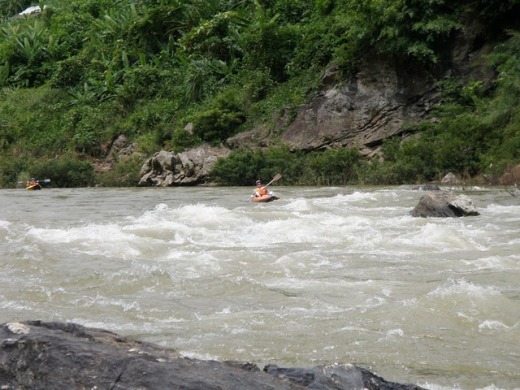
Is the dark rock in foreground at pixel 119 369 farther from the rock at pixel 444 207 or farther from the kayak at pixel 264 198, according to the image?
the kayak at pixel 264 198

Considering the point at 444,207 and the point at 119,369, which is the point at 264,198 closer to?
the point at 444,207

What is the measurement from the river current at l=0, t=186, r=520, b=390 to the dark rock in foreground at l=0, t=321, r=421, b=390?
Answer: 123 cm

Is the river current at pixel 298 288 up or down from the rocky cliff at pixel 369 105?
down

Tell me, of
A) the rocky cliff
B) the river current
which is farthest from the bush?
the river current

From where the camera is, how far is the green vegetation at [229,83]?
25.7 meters

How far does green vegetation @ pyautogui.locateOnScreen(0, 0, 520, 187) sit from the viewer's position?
25.7 metres

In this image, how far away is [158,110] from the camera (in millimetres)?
37688

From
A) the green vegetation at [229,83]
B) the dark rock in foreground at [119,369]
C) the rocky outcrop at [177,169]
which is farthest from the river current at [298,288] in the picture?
the rocky outcrop at [177,169]

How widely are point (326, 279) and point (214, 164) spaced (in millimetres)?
22407

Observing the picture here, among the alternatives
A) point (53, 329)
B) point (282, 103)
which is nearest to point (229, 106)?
point (282, 103)

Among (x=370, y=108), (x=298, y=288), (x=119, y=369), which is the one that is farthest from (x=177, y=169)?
(x=119, y=369)

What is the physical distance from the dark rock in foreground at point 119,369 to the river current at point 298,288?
123cm

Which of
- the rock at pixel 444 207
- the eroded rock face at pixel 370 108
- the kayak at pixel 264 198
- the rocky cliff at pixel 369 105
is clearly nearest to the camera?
the rock at pixel 444 207

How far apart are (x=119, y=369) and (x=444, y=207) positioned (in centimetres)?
1107
